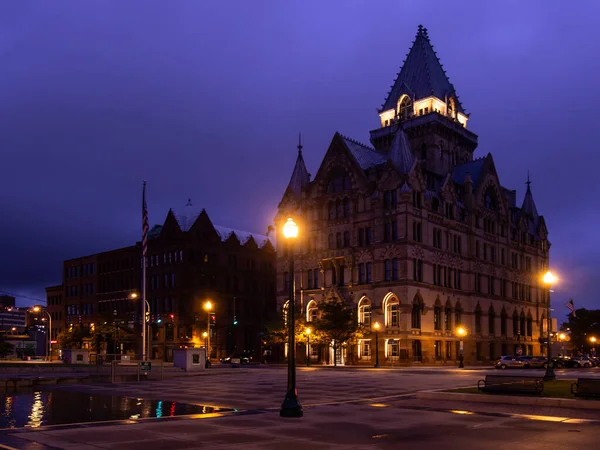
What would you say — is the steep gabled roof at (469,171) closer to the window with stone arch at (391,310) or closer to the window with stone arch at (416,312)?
the window with stone arch at (416,312)

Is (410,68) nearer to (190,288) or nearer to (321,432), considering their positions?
(190,288)

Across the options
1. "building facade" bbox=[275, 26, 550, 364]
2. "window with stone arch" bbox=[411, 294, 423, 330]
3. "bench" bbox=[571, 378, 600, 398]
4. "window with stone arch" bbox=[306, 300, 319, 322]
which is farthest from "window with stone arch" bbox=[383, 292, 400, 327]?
"bench" bbox=[571, 378, 600, 398]

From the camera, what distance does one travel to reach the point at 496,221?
99812mm

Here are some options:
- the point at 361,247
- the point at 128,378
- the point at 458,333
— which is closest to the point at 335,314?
the point at 361,247

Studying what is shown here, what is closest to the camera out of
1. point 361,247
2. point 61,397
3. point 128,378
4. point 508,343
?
point 61,397

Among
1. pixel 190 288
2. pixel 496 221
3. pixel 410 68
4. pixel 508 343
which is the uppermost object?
pixel 410 68

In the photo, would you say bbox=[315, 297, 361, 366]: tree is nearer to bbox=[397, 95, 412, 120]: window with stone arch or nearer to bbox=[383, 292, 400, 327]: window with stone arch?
bbox=[383, 292, 400, 327]: window with stone arch

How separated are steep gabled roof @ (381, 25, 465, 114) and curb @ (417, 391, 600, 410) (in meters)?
75.9

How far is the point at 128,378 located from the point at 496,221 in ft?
230

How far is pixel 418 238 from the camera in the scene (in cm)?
8244

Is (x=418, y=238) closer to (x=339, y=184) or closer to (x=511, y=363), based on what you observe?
(x=339, y=184)

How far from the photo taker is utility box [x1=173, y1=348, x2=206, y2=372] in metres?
51.8

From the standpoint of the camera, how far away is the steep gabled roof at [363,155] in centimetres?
8781

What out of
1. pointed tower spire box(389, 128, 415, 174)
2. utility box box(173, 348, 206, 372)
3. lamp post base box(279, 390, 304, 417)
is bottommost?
utility box box(173, 348, 206, 372)
